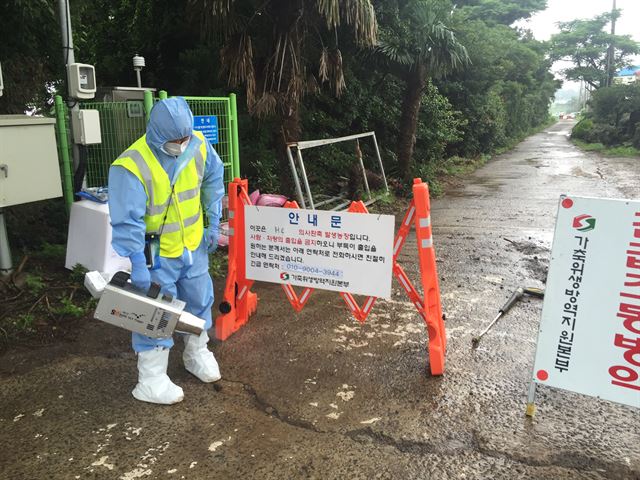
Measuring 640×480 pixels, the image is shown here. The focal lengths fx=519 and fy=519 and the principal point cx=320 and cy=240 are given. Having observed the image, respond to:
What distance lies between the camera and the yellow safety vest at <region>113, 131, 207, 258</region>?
10.1 ft

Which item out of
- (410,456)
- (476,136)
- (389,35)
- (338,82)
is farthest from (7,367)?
(476,136)

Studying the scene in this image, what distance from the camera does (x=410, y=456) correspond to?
2775 mm

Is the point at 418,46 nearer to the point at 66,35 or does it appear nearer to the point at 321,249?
the point at 66,35

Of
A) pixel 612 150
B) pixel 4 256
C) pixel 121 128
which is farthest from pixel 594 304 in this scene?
pixel 612 150

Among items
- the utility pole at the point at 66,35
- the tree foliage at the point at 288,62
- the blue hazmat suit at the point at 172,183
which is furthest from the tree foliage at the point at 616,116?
the blue hazmat suit at the point at 172,183

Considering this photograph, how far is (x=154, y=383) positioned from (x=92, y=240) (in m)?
2.24

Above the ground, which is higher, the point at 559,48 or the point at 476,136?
the point at 559,48

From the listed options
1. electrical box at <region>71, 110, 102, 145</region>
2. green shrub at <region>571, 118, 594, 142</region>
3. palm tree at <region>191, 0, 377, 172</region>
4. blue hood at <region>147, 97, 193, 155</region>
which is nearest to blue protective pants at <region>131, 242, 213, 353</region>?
blue hood at <region>147, 97, 193, 155</region>

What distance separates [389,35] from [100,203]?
803 centimetres

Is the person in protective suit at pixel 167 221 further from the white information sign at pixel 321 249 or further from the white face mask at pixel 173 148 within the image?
the white information sign at pixel 321 249

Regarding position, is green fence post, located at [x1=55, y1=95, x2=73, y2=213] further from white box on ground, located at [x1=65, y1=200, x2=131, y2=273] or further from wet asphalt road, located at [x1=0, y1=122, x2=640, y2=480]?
wet asphalt road, located at [x1=0, y1=122, x2=640, y2=480]

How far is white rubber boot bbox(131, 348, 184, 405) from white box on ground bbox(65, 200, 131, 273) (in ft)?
6.23

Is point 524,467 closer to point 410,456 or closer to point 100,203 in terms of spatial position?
point 410,456

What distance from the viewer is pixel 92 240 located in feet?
16.4
